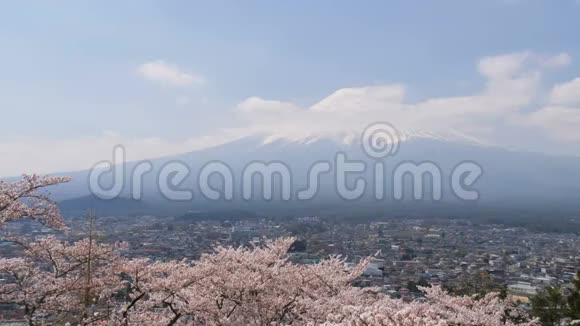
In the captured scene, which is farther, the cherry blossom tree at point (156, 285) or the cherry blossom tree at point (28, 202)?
the cherry blossom tree at point (156, 285)

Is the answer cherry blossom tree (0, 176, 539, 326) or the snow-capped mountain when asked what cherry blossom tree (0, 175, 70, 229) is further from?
the snow-capped mountain

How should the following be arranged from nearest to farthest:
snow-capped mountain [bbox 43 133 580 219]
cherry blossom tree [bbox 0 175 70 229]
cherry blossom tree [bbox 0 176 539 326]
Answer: cherry blossom tree [bbox 0 175 70 229] < cherry blossom tree [bbox 0 176 539 326] < snow-capped mountain [bbox 43 133 580 219]

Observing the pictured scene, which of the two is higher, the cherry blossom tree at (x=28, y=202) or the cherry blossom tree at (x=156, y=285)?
the cherry blossom tree at (x=28, y=202)

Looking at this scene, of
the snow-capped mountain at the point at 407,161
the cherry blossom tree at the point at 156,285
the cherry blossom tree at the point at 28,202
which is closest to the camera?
the cherry blossom tree at the point at 28,202

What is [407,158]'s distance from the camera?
4112 inches

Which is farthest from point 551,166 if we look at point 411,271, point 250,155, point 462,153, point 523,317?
point 523,317

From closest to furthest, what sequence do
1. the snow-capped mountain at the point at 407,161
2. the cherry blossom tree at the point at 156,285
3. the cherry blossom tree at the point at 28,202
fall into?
the cherry blossom tree at the point at 28,202 → the cherry blossom tree at the point at 156,285 → the snow-capped mountain at the point at 407,161

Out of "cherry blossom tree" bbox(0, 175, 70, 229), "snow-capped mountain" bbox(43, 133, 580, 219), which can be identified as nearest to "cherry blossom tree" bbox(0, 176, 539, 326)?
"cherry blossom tree" bbox(0, 175, 70, 229)

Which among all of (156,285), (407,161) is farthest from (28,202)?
(407,161)

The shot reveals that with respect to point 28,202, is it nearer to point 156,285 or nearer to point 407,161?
point 156,285

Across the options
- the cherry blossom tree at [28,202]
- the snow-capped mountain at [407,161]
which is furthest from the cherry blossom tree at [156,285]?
the snow-capped mountain at [407,161]

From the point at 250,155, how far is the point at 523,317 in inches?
3825

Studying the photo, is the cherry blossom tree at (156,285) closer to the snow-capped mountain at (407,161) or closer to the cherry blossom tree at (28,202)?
the cherry blossom tree at (28,202)

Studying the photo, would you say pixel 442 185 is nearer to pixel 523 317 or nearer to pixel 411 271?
pixel 411 271
